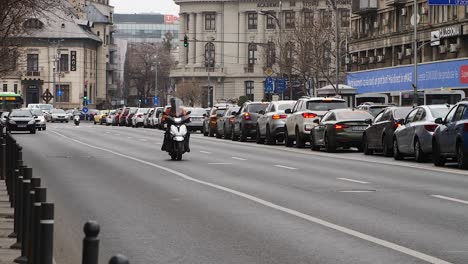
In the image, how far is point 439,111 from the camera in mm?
30781

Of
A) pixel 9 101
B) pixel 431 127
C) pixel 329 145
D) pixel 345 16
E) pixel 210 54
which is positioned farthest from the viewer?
pixel 210 54

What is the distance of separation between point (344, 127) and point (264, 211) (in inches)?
870

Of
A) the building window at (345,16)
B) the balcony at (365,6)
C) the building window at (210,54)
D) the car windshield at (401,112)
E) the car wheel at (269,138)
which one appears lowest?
the car wheel at (269,138)

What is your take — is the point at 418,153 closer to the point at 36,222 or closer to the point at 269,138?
the point at 269,138

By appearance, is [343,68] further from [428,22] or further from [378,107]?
[378,107]

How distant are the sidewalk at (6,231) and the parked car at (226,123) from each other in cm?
3551

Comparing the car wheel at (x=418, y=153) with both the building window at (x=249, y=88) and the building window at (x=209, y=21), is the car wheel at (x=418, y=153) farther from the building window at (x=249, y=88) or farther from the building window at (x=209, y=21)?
the building window at (x=249, y=88)

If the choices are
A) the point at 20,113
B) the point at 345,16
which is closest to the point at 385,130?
the point at 20,113

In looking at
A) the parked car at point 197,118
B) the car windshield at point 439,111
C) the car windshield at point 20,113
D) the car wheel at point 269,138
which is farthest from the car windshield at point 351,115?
the car windshield at point 20,113

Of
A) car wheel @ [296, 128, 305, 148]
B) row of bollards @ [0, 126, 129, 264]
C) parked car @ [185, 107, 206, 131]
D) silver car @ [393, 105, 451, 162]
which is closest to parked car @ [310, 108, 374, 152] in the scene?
car wheel @ [296, 128, 305, 148]

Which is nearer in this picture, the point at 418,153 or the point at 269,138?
the point at 418,153

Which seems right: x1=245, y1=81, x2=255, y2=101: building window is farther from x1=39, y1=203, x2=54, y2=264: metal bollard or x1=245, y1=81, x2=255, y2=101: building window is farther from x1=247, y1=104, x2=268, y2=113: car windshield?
x1=39, y1=203, x2=54, y2=264: metal bollard

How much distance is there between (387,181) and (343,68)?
92332mm

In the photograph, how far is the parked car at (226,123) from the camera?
55.4 m
